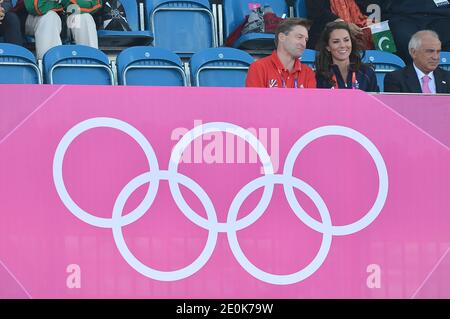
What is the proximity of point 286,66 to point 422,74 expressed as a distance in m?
0.99

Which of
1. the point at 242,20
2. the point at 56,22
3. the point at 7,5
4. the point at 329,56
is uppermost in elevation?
the point at 7,5

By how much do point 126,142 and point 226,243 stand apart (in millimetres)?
678

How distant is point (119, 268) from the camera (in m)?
5.11

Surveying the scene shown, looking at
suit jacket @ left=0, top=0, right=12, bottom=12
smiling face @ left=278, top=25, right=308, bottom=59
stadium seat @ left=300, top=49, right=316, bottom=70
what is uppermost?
suit jacket @ left=0, top=0, right=12, bottom=12

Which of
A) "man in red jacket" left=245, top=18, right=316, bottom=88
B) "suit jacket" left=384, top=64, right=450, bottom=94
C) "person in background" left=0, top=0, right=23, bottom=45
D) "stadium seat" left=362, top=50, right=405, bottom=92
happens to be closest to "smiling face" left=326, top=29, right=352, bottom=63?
"man in red jacket" left=245, top=18, right=316, bottom=88

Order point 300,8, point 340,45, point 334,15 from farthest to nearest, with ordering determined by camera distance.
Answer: point 300,8 → point 334,15 → point 340,45

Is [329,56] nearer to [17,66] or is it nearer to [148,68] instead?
[148,68]

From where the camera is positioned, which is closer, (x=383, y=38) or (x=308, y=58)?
(x=308, y=58)

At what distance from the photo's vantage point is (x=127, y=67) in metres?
7.41

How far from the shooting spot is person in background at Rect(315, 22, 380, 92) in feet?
22.1

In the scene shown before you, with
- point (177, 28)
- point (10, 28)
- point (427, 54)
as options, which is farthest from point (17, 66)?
point (427, 54)

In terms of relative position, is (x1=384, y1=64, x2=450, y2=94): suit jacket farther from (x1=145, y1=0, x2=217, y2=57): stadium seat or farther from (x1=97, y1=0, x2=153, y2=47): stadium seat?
(x1=97, y1=0, x2=153, y2=47): stadium seat

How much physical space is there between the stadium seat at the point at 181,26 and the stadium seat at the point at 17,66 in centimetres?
150

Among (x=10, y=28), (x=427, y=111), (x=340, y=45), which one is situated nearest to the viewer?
(x=427, y=111)
